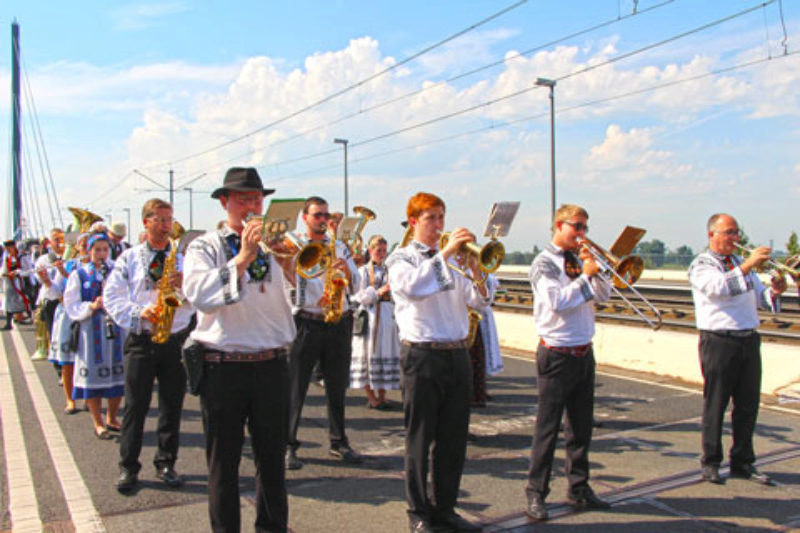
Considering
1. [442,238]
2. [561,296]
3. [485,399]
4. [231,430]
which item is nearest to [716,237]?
[561,296]

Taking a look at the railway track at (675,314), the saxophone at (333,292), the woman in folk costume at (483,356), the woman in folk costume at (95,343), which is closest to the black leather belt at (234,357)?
the saxophone at (333,292)

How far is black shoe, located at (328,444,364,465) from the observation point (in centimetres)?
573

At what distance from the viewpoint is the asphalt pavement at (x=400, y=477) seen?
4426mm

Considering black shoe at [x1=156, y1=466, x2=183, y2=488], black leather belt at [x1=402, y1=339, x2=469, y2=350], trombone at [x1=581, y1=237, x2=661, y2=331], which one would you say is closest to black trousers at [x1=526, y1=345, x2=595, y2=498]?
trombone at [x1=581, y1=237, x2=661, y2=331]

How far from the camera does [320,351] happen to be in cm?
583

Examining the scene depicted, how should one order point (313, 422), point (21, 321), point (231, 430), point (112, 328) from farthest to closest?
point (21, 321), point (313, 422), point (112, 328), point (231, 430)

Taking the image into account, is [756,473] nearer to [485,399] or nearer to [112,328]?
[485,399]

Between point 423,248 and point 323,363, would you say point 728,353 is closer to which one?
point 423,248

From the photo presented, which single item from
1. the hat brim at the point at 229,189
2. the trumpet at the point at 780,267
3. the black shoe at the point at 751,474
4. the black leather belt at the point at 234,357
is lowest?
the black shoe at the point at 751,474

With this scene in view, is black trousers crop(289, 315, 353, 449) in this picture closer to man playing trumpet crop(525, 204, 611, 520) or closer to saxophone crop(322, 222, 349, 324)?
saxophone crop(322, 222, 349, 324)

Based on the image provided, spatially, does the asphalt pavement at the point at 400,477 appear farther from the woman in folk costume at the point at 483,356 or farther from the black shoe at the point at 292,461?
the woman in folk costume at the point at 483,356

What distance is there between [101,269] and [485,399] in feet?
14.4

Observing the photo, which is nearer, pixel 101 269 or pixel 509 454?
pixel 509 454

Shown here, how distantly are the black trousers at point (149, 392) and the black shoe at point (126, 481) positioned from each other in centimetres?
3
